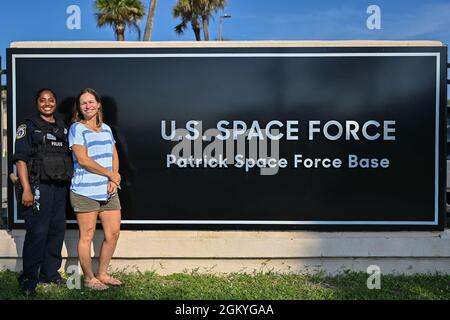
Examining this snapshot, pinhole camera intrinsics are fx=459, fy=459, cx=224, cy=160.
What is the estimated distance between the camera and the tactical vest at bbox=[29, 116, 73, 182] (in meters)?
3.63

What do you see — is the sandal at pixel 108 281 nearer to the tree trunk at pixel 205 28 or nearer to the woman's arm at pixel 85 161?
the woman's arm at pixel 85 161

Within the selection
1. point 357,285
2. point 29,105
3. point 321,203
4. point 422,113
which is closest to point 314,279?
point 357,285

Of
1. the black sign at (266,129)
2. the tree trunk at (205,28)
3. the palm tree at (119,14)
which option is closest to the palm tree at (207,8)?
the tree trunk at (205,28)

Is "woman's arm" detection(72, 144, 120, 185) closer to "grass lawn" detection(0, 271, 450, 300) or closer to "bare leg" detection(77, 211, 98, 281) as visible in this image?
"bare leg" detection(77, 211, 98, 281)

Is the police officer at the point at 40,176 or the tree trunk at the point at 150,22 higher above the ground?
the tree trunk at the point at 150,22

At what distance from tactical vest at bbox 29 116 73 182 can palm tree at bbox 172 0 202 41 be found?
19456 mm

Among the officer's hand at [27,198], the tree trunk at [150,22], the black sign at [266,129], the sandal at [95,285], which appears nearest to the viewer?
the officer's hand at [27,198]

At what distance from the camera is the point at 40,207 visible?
3652 mm

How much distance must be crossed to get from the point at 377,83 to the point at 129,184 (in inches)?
98.7

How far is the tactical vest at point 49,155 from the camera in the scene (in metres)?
3.63

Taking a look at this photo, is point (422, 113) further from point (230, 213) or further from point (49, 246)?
point (49, 246)

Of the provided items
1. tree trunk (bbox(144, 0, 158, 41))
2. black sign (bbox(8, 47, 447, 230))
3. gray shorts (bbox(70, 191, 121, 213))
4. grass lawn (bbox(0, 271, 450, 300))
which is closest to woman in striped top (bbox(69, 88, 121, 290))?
gray shorts (bbox(70, 191, 121, 213))

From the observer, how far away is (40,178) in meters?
3.64

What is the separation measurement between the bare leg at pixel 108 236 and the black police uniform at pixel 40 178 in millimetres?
408
